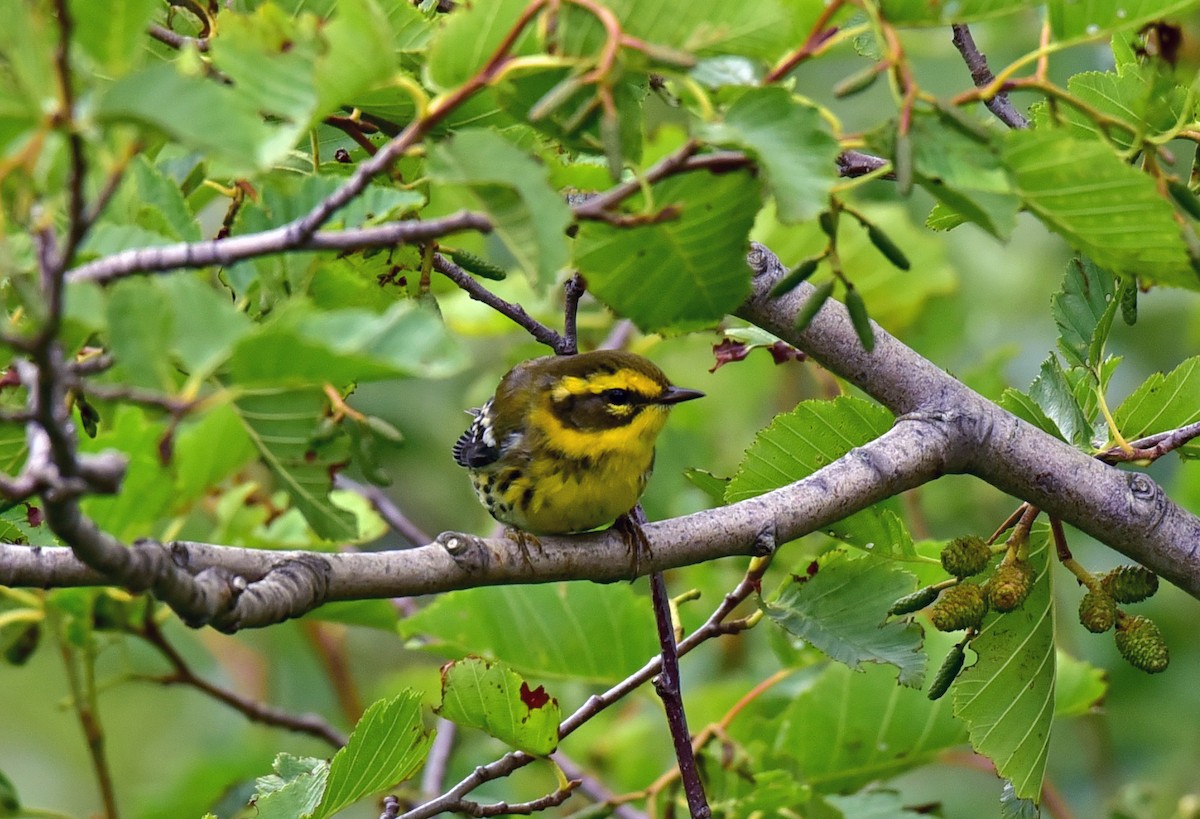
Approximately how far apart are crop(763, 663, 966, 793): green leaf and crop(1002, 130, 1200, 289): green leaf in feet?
5.89

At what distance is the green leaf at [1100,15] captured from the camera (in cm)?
168

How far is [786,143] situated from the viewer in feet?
5.13

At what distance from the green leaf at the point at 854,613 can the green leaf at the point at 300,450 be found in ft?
3.55

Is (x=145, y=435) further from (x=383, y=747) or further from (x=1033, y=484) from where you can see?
(x=1033, y=484)

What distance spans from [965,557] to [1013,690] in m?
0.36

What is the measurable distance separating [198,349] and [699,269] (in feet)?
A: 2.36

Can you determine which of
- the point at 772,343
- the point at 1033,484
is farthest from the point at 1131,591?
the point at 772,343

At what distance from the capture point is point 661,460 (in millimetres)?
5262

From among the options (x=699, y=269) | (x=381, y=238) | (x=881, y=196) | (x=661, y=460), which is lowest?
(x=661, y=460)

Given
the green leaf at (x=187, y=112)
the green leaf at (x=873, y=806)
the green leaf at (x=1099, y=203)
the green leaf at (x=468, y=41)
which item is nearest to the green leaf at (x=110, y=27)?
the green leaf at (x=187, y=112)

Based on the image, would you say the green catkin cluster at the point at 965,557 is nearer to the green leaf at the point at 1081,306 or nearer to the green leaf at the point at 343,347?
the green leaf at the point at 1081,306

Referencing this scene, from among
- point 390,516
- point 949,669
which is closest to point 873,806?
point 949,669

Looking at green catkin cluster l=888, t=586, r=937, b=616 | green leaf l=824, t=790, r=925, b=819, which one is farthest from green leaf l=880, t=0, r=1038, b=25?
green leaf l=824, t=790, r=925, b=819

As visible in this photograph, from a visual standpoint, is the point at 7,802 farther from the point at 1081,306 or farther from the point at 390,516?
the point at 1081,306
